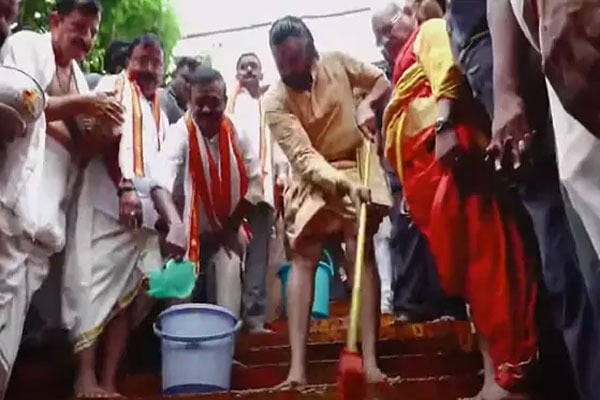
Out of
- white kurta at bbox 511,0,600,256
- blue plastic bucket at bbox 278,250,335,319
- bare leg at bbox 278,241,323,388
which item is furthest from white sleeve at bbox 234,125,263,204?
white kurta at bbox 511,0,600,256

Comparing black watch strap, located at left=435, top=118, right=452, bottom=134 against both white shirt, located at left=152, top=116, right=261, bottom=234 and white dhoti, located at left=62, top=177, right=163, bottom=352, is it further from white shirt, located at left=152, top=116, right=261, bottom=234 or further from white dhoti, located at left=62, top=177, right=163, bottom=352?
white shirt, located at left=152, top=116, right=261, bottom=234

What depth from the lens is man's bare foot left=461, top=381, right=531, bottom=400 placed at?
2594 millimetres

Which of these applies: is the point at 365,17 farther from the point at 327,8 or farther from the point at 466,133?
the point at 466,133

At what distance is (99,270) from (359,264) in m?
0.90

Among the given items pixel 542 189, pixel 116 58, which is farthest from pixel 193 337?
pixel 116 58

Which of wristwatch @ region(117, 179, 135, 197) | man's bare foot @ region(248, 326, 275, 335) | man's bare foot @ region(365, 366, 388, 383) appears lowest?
man's bare foot @ region(365, 366, 388, 383)

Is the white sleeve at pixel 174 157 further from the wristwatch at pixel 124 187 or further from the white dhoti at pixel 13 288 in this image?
the white dhoti at pixel 13 288

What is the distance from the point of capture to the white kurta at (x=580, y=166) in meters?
1.62

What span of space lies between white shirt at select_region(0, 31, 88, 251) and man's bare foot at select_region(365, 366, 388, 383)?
883 mm

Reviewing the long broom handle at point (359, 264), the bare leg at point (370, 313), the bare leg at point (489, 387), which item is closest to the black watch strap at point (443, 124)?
the long broom handle at point (359, 264)

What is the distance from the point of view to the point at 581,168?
163 centimetres

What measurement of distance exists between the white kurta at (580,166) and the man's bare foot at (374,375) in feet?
4.63

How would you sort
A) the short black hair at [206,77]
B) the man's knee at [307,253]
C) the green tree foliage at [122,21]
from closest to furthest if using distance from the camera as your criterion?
the man's knee at [307,253], the short black hair at [206,77], the green tree foliage at [122,21]

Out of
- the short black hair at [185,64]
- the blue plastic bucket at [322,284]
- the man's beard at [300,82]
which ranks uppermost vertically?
the short black hair at [185,64]
